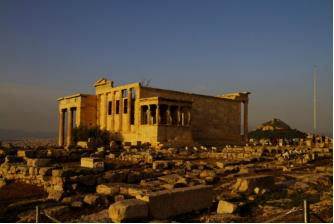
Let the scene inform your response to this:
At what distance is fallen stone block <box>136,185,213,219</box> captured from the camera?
6565 millimetres

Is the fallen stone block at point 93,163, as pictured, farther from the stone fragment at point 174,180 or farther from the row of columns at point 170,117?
the row of columns at point 170,117

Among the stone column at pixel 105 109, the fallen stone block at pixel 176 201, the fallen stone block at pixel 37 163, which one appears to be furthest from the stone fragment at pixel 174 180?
the stone column at pixel 105 109

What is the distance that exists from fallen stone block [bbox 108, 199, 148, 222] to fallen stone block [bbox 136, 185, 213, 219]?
0.21 m

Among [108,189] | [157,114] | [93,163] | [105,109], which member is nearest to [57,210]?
[108,189]

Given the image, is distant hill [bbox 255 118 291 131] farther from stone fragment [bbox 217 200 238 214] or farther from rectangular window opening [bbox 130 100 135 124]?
stone fragment [bbox 217 200 238 214]

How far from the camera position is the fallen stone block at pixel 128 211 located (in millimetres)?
5969

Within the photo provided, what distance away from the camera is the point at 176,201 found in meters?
6.98

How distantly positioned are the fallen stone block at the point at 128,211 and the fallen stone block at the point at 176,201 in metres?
0.21

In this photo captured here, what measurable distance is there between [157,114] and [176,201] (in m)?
21.4

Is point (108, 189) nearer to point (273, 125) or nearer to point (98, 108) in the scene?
point (98, 108)

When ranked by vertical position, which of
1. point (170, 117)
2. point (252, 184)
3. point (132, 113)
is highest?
point (132, 113)

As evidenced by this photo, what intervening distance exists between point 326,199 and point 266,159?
35.7 ft

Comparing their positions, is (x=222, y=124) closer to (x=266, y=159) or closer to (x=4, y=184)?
(x=266, y=159)

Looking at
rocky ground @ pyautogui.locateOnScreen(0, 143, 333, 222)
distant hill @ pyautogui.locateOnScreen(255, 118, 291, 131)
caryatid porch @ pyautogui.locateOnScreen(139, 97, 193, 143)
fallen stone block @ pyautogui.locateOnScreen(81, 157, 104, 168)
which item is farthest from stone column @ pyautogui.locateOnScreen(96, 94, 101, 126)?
distant hill @ pyautogui.locateOnScreen(255, 118, 291, 131)
